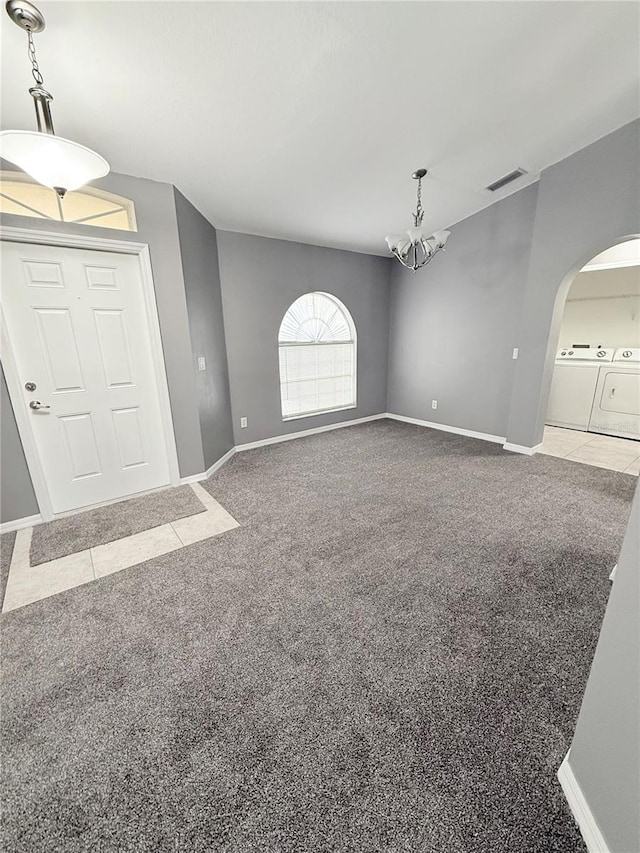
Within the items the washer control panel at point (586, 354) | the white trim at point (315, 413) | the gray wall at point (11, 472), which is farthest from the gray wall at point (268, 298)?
the washer control panel at point (586, 354)

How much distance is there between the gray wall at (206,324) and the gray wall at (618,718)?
3.14 m

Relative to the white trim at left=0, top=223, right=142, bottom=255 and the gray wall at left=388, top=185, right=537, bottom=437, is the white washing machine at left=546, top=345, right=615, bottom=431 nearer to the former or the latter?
the gray wall at left=388, top=185, right=537, bottom=437

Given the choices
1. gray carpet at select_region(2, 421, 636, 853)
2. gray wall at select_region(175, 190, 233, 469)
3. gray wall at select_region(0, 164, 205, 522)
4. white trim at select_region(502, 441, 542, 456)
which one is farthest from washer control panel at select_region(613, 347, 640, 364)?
gray wall at select_region(0, 164, 205, 522)

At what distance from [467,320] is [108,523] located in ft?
15.6

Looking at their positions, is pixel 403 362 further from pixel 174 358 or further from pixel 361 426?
pixel 174 358

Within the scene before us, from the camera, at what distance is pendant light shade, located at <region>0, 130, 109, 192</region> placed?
1188 millimetres

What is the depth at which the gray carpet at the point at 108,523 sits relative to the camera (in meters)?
2.31

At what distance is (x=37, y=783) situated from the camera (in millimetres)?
1069

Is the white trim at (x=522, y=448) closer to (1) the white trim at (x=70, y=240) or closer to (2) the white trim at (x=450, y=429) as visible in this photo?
(2) the white trim at (x=450, y=429)

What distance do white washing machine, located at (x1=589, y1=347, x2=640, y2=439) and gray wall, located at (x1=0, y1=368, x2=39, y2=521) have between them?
255 inches

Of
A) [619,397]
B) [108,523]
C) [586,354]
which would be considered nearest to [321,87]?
[108,523]

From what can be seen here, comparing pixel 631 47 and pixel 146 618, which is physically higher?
pixel 631 47

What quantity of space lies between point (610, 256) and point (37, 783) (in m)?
6.48

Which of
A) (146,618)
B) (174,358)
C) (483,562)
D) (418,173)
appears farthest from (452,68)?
(146,618)
